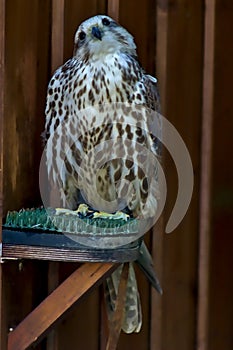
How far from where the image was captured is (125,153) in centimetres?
263

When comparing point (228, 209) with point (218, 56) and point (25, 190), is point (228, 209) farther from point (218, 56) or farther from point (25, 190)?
point (25, 190)

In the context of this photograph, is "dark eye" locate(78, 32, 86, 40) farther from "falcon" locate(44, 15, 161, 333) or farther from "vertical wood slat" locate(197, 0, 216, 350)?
"vertical wood slat" locate(197, 0, 216, 350)

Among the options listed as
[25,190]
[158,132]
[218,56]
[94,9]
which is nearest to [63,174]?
[25,190]

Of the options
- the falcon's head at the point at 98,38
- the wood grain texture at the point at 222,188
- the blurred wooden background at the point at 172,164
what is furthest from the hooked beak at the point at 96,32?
the wood grain texture at the point at 222,188

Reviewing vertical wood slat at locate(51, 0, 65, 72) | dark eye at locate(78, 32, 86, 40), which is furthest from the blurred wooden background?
dark eye at locate(78, 32, 86, 40)

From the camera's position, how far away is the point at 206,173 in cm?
309

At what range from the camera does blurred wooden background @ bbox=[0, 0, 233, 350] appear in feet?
9.09

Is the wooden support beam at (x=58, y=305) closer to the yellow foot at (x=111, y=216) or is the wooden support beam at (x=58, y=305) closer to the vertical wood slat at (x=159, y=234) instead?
the yellow foot at (x=111, y=216)

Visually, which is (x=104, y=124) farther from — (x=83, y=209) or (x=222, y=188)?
(x=222, y=188)

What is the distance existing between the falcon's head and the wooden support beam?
0.69 meters

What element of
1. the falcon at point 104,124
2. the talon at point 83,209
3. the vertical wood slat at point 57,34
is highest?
the vertical wood slat at point 57,34

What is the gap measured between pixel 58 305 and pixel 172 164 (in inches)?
35.4

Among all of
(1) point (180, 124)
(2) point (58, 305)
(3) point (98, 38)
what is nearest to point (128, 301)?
(2) point (58, 305)

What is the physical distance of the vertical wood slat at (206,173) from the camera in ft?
10.1
